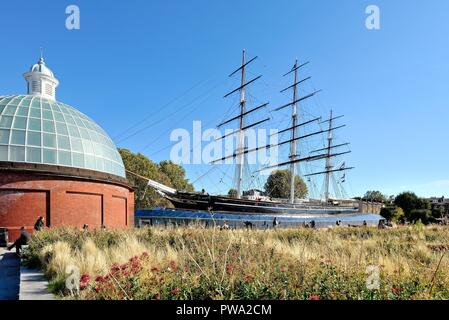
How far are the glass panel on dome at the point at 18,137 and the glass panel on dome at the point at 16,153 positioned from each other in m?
0.48

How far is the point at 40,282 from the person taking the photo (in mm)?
7449

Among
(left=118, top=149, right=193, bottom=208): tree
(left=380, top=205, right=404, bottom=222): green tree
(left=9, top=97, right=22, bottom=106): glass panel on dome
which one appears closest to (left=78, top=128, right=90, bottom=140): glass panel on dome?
(left=9, top=97, right=22, bottom=106): glass panel on dome

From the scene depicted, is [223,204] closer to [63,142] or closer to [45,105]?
[63,142]

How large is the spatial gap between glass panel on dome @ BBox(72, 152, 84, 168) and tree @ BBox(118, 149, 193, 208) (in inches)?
1200

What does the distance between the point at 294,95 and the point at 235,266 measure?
6428cm

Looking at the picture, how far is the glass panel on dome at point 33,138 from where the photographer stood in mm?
22250

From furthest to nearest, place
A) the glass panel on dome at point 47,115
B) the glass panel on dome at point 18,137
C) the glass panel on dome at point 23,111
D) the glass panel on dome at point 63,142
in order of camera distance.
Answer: the glass panel on dome at point 47,115 < the glass panel on dome at point 23,111 < the glass panel on dome at point 63,142 < the glass panel on dome at point 18,137

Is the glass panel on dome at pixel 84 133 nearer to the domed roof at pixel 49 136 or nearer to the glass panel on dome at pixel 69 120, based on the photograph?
the domed roof at pixel 49 136

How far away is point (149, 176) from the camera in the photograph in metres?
59.7

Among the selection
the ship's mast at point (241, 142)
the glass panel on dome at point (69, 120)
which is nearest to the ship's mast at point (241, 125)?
the ship's mast at point (241, 142)

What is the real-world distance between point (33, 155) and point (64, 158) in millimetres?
1929

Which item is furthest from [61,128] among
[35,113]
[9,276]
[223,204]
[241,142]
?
[241,142]
